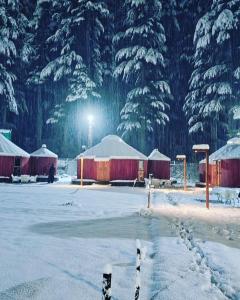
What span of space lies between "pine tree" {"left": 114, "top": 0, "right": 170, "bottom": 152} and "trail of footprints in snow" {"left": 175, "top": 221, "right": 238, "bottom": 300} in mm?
33976

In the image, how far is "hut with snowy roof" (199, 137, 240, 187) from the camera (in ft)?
89.8

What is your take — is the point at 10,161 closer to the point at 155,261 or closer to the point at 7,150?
the point at 7,150

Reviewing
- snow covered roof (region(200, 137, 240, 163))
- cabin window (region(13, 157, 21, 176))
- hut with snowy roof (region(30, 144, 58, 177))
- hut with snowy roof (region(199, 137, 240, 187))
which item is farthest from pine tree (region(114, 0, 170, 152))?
cabin window (region(13, 157, 21, 176))

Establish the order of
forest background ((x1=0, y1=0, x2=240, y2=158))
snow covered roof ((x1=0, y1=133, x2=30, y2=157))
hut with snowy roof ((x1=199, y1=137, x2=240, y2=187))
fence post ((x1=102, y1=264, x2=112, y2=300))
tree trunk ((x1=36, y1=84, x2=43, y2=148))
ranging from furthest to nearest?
tree trunk ((x1=36, y1=84, x2=43, y2=148)) < forest background ((x1=0, y1=0, x2=240, y2=158)) < snow covered roof ((x1=0, y1=133, x2=30, y2=157)) < hut with snowy roof ((x1=199, y1=137, x2=240, y2=187)) < fence post ((x1=102, y1=264, x2=112, y2=300))

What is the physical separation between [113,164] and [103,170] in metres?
1.12

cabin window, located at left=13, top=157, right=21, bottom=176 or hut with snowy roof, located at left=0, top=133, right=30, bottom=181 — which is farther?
→ cabin window, located at left=13, top=157, right=21, bottom=176

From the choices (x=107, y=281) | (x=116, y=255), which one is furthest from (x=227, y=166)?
(x=107, y=281)

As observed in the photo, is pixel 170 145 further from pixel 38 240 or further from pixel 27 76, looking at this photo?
pixel 38 240

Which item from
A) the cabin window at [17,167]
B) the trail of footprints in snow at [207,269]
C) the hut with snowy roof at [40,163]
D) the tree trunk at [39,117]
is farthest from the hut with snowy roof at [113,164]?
the trail of footprints in snow at [207,269]

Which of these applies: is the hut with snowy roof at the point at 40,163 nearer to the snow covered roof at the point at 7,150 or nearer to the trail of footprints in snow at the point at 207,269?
the snow covered roof at the point at 7,150

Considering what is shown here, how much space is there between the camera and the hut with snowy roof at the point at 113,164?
1182 inches

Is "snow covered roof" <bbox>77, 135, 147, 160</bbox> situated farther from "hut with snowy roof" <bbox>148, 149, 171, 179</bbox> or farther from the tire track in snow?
the tire track in snow

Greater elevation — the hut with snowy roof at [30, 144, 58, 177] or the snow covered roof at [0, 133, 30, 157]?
the snow covered roof at [0, 133, 30, 157]

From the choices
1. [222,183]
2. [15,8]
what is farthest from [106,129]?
[222,183]
